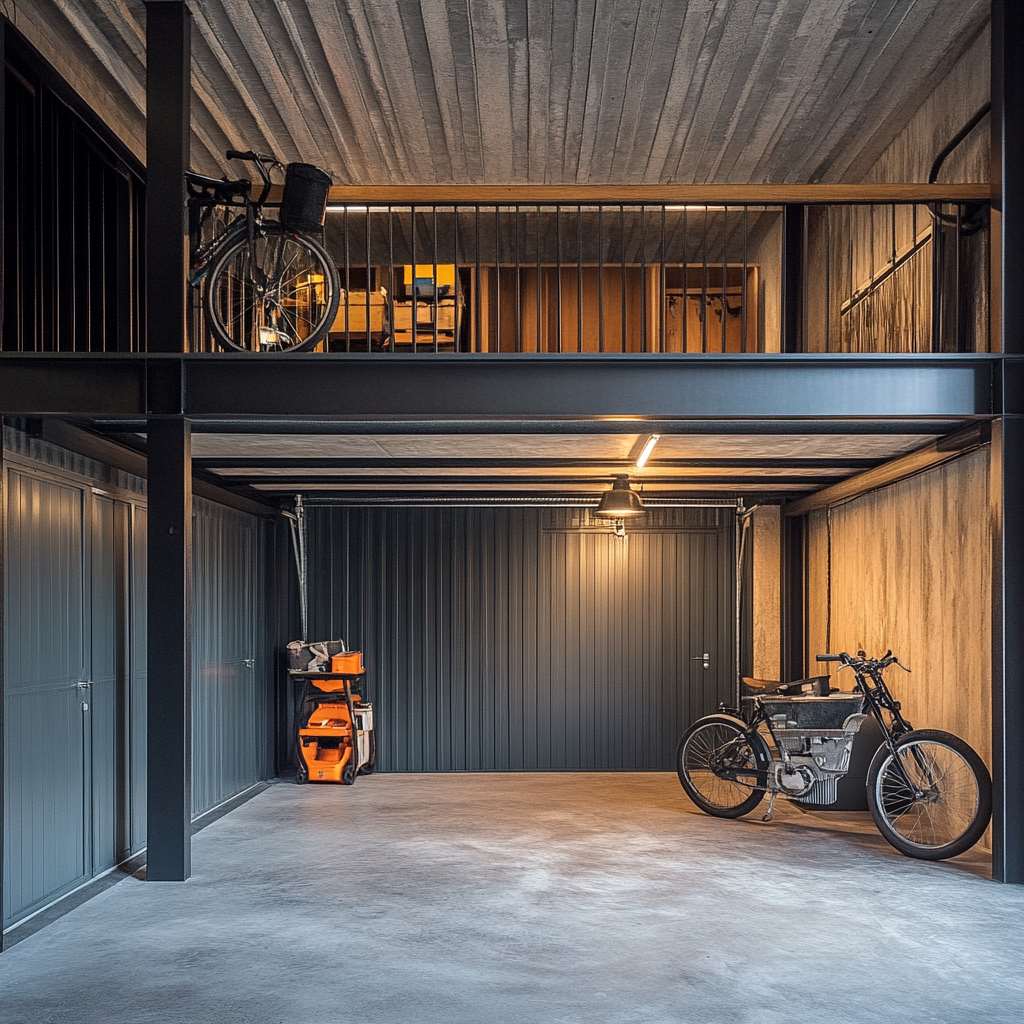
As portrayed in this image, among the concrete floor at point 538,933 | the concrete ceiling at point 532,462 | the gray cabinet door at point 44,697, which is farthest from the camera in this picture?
the concrete ceiling at point 532,462

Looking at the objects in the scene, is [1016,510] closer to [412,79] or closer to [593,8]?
[593,8]

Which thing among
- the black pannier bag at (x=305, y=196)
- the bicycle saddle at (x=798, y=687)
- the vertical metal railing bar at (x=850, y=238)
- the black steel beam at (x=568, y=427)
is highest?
the vertical metal railing bar at (x=850, y=238)

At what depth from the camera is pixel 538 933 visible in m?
5.21

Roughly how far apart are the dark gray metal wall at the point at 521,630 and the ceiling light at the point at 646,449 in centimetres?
250

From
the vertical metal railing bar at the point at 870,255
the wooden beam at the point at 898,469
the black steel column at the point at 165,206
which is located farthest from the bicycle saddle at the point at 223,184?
the vertical metal railing bar at the point at 870,255

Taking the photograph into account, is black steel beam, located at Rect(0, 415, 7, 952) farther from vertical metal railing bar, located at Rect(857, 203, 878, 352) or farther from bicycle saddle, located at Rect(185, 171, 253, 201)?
vertical metal railing bar, located at Rect(857, 203, 878, 352)

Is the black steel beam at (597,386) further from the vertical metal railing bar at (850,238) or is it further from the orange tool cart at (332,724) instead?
the orange tool cart at (332,724)

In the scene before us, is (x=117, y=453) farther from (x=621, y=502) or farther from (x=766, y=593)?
(x=766, y=593)

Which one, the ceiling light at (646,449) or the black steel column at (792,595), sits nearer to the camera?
the ceiling light at (646,449)

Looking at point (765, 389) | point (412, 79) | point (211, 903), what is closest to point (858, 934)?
point (765, 389)

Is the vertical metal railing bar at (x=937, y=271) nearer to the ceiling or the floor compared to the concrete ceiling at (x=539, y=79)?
nearer to the floor

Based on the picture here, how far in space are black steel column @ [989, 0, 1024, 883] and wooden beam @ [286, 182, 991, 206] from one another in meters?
0.48

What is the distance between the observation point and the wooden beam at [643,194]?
6.40 meters

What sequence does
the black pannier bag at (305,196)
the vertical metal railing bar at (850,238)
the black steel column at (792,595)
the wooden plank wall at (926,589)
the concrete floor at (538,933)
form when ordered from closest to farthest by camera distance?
1. the concrete floor at (538,933)
2. the black pannier bag at (305,196)
3. the wooden plank wall at (926,589)
4. the vertical metal railing bar at (850,238)
5. the black steel column at (792,595)
